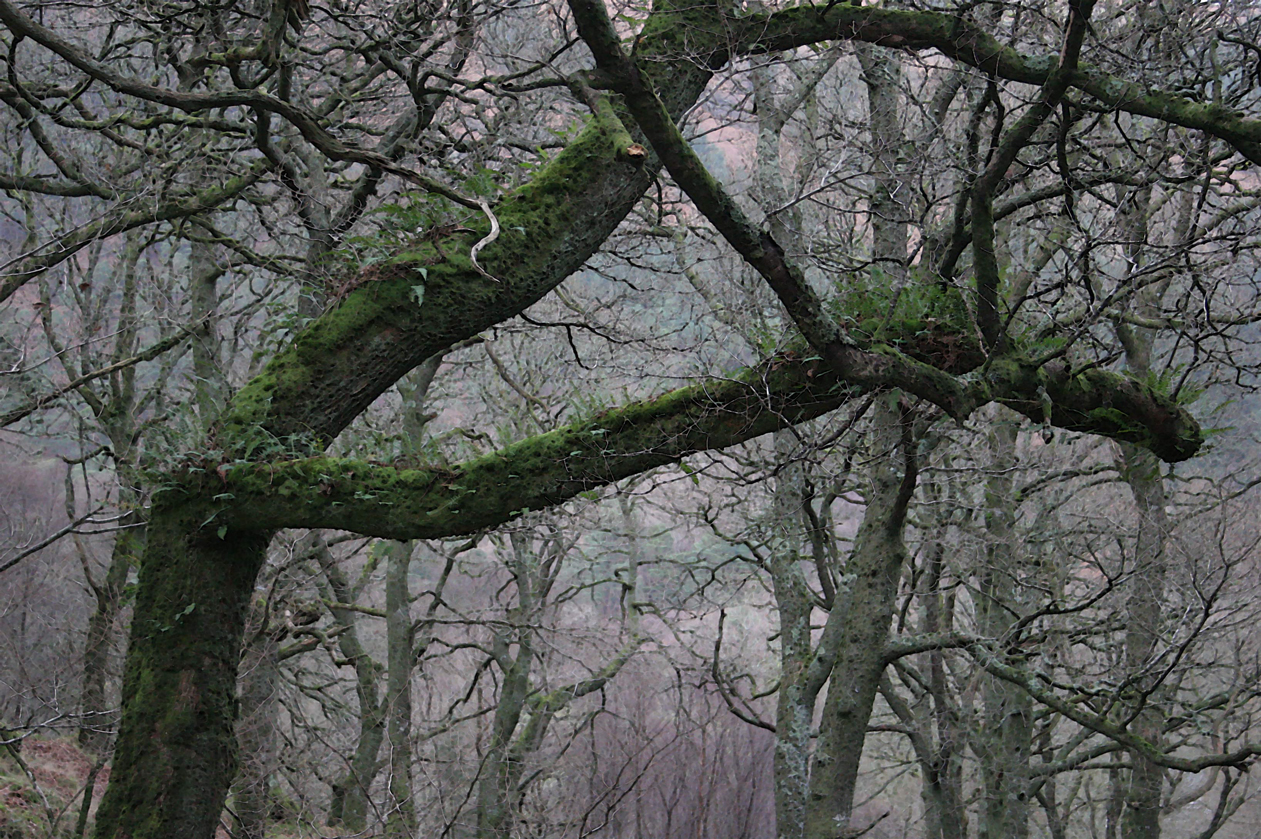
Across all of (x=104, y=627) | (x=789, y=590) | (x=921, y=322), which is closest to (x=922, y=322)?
(x=921, y=322)

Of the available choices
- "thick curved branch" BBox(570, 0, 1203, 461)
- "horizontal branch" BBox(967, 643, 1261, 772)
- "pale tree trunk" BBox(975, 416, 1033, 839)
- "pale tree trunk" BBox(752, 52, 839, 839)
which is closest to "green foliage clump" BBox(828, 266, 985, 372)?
"thick curved branch" BBox(570, 0, 1203, 461)

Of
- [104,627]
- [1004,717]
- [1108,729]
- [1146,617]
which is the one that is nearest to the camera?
[1108,729]

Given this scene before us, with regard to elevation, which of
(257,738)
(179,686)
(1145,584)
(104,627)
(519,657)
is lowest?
(179,686)

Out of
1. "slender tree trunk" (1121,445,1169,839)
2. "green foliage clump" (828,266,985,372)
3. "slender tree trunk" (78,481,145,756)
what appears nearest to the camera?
"green foliage clump" (828,266,985,372)

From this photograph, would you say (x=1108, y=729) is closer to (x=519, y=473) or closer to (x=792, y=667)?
(x=519, y=473)

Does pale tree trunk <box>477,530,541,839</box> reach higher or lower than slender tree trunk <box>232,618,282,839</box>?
higher

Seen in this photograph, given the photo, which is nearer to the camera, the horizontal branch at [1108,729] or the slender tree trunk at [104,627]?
the horizontal branch at [1108,729]

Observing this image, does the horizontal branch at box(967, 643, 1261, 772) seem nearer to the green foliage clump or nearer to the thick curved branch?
the thick curved branch

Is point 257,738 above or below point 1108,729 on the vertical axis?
below

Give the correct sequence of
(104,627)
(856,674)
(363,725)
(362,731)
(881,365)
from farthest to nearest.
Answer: (362,731) < (363,725) < (104,627) < (856,674) < (881,365)

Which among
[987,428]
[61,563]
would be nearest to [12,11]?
[987,428]

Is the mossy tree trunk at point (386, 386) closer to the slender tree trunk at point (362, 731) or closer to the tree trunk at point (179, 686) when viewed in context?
the tree trunk at point (179, 686)

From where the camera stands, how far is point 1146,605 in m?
6.80

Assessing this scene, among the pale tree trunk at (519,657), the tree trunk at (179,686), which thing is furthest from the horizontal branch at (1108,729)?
the pale tree trunk at (519,657)
